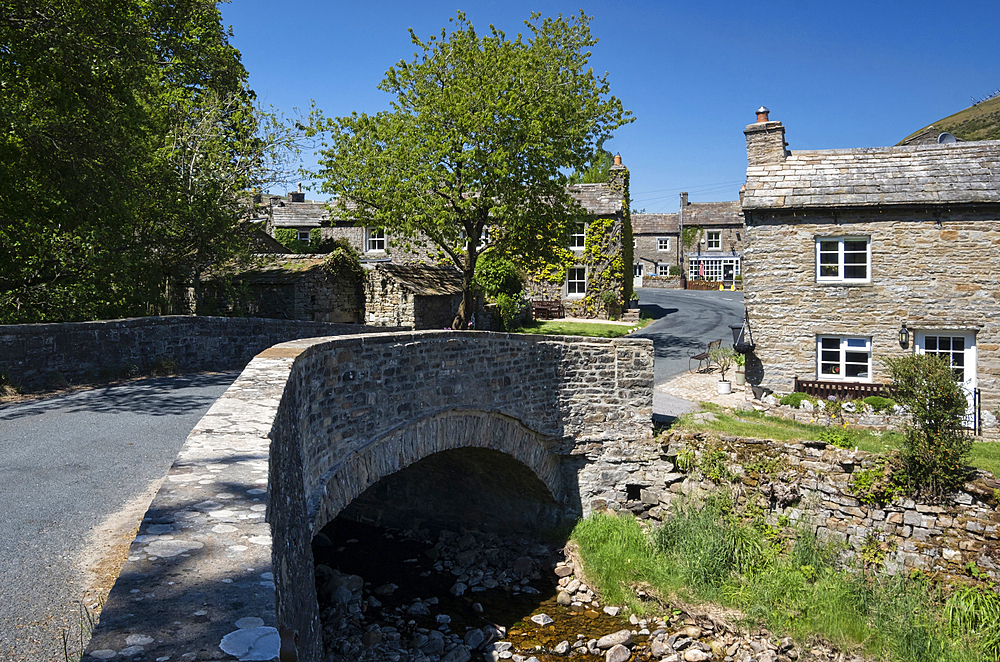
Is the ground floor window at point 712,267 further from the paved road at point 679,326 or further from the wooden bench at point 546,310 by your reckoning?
the wooden bench at point 546,310

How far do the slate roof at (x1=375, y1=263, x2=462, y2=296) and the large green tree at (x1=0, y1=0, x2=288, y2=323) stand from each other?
23.9 feet

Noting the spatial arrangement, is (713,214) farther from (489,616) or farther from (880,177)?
(489,616)

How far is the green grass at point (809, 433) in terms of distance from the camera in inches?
545

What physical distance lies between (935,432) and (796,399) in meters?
5.15

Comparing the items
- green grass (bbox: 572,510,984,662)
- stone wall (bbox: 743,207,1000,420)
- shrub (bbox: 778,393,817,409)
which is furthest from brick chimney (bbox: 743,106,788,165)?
green grass (bbox: 572,510,984,662)

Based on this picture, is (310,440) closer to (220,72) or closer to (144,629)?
(144,629)

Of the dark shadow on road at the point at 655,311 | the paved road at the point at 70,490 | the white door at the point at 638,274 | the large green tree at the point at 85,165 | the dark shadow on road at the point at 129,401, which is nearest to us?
the paved road at the point at 70,490

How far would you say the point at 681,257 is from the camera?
56.4 metres

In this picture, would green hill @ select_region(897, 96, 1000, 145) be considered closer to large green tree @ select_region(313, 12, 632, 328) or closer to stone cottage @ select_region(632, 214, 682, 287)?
stone cottage @ select_region(632, 214, 682, 287)

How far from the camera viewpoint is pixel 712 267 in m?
55.3

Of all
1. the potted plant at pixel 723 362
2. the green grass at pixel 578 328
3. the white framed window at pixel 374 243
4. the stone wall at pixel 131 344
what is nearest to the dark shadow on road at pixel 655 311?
the green grass at pixel 578 328

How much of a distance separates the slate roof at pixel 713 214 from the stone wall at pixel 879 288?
3731cm

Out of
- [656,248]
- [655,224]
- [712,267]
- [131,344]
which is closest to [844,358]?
[131,344]

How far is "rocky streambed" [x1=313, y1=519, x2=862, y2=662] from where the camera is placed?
35.8 feet
